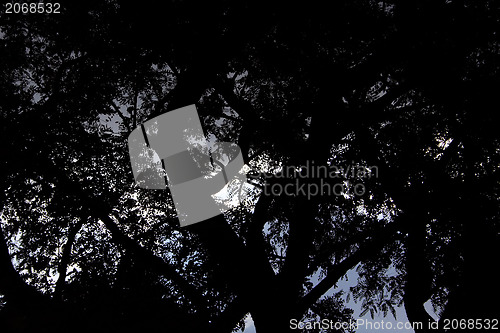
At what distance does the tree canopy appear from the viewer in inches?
247

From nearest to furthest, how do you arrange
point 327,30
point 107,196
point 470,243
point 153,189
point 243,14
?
point 243,14 < point 470,243 < point 327,30 < point 107,196 < point 153,189

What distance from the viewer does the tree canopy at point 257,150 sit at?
6.28m

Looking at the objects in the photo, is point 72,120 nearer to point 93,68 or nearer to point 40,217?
point 93,68

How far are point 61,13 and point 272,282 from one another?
8.98 metres

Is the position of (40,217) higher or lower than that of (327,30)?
lower

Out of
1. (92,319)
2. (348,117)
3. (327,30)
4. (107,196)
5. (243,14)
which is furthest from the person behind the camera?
(107,196)

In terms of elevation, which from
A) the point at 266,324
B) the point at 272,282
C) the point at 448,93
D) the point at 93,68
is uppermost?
the point at 93,68

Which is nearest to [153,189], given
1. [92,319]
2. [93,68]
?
[93,68]

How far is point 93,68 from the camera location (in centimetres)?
875

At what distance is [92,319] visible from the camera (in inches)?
241

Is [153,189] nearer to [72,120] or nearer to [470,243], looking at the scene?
[72,120]

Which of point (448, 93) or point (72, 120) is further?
point (72, 120)

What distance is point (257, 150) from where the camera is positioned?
10.8 metres

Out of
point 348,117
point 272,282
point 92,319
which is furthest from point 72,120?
point 348,117
